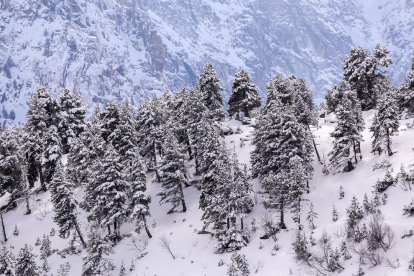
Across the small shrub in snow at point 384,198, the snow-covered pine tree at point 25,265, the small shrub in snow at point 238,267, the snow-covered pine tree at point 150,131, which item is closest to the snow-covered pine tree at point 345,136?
the small shrub in snow at point 384,198

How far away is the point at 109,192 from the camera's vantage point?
121ft

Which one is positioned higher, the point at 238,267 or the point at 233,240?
the point at 233,240

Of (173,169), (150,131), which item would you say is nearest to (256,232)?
(173,169)

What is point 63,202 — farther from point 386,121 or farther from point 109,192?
point 386,121

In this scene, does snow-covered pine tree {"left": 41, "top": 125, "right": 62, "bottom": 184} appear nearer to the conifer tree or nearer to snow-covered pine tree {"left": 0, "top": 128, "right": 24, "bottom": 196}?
snow-covered pine tree {"left": 0, "top": 128, "right": 24, "bottom": 196}

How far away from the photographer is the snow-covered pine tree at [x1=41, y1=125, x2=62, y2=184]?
150 feet

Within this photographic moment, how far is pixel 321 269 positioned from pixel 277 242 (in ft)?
20.8

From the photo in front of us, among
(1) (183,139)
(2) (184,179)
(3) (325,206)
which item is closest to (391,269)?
(3) (325,206)

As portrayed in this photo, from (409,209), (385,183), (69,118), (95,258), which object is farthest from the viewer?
(69,118)

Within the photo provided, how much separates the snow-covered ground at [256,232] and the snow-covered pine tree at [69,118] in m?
10.5

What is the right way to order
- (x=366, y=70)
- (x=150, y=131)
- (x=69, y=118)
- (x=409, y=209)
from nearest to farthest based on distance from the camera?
(x=409, y=209)
(x=150, y=131)
(x=366, y=70)
(x=69, y=118)

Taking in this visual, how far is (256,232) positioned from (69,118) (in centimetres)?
3831

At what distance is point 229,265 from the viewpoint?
28.6 m

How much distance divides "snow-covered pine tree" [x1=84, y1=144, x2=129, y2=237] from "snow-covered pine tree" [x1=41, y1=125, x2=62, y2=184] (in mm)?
11706
